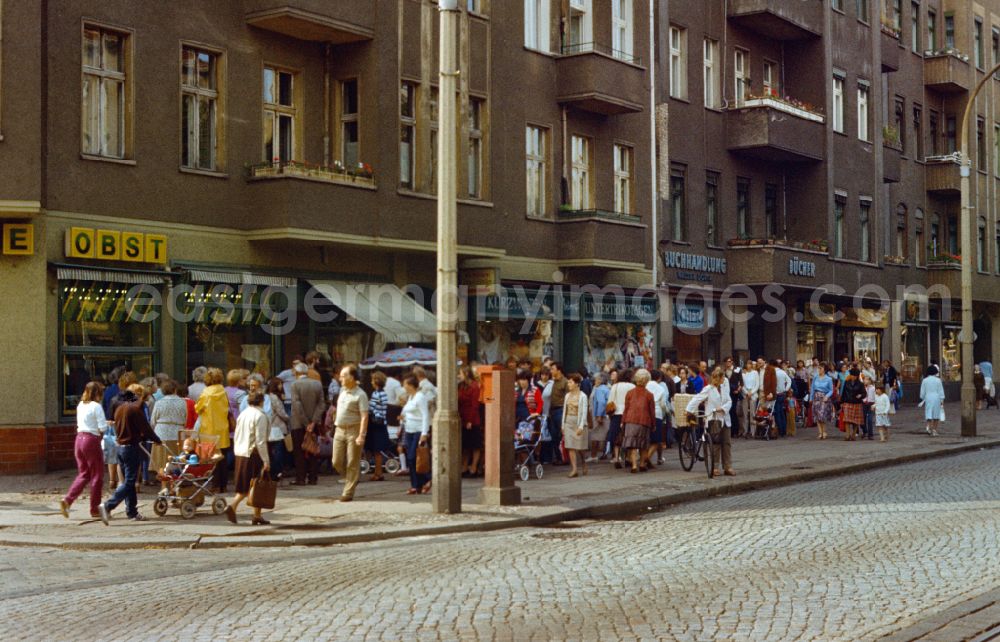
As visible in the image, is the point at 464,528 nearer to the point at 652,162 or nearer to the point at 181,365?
the point at 181,365

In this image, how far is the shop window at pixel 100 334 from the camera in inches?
802

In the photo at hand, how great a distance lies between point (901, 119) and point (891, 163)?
3169mm

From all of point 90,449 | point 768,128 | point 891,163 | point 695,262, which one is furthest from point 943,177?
point 90,449

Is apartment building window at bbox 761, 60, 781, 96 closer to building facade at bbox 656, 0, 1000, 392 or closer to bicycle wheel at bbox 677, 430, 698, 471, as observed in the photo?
building facade at bbox 656, 0, 1000, 392

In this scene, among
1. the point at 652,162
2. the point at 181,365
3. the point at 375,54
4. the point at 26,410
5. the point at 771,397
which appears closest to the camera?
the point at 26,410

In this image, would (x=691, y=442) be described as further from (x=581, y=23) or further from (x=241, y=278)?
(x=581, y=23)

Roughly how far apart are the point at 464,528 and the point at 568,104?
17213 millimetres

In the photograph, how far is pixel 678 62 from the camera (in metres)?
34.7

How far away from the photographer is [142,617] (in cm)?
931

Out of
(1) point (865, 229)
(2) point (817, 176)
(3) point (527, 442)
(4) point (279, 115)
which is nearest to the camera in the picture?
(3) point (527, 442)

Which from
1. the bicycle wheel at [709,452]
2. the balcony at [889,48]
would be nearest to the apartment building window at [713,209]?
the balcony at [889,48]

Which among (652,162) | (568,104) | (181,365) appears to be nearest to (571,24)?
(568,104)

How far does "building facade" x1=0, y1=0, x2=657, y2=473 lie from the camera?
65.7ft

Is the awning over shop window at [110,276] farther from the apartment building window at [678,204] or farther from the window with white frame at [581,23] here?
the apartment building window at [678,204]
